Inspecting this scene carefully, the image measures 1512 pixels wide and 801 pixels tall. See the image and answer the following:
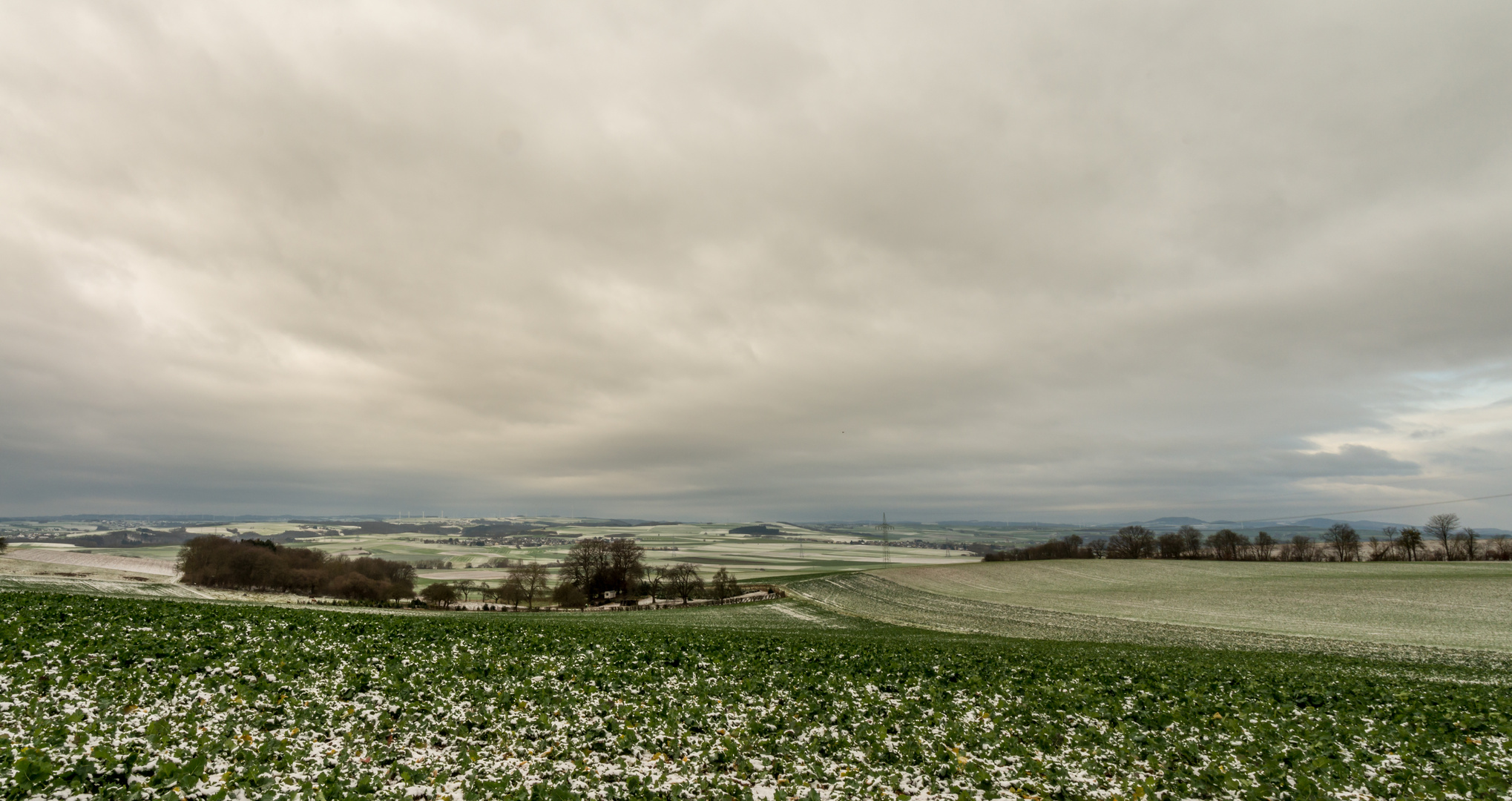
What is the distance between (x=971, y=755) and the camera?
10188 mm

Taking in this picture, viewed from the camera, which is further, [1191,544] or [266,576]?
[1191,544]

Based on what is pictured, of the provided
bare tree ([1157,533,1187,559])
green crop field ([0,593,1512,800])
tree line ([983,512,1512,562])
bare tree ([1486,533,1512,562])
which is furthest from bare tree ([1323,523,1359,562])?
green crop field ([0,593,1512,800])

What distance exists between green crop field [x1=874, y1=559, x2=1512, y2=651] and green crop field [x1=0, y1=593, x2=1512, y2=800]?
31833mm

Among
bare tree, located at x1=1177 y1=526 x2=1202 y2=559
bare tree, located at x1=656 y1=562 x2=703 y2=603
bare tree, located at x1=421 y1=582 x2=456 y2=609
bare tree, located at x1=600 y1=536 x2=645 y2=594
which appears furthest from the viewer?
bare tree, located at x1=1177 y1=526 x2=1202 y2=559

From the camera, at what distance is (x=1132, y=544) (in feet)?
417

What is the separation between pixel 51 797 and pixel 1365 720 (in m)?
22.4

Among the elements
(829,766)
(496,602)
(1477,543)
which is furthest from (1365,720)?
(1477,543)

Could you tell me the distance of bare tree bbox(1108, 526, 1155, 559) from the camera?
12181cm

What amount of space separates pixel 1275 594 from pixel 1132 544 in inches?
3056

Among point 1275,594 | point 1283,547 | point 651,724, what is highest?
point 651,724

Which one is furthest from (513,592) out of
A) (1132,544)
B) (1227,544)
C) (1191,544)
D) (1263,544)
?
(1263,544)

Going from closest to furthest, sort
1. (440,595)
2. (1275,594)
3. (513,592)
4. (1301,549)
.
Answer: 1. (1275,594)
2. (513,592)
3. (440,595)
4. (1301,549)

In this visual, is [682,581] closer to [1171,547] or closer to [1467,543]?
Answer: [1171,547]

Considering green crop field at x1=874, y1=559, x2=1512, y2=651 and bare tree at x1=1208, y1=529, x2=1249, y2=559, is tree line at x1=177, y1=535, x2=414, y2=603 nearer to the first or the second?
green crop field at x1=874, y1=559, x2=1512, y2=651
